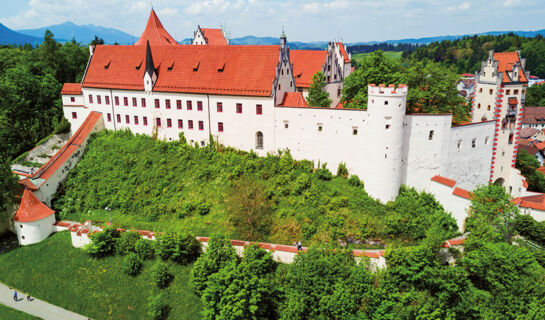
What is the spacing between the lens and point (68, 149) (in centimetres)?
4662

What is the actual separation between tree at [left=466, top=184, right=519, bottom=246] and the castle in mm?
2387

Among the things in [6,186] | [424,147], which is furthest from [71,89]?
[424,147]

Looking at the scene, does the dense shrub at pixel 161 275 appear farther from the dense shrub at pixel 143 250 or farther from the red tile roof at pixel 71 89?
the red tile roof at pixel 71 89

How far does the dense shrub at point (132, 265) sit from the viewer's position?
106ft

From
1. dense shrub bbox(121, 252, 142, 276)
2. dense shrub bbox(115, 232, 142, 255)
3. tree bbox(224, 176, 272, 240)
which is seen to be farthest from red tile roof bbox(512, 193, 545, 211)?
dense shrub bbox(115, 232, 142, 255)

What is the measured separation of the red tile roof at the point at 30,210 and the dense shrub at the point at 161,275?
14971 mm

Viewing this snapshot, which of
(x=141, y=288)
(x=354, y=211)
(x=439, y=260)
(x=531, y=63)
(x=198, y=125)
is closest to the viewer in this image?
(x=439, y=260)

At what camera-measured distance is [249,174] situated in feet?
130

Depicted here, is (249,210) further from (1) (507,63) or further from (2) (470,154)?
(1) (507,63)

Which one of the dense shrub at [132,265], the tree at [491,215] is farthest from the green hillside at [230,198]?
the dense shrub at [132,265]

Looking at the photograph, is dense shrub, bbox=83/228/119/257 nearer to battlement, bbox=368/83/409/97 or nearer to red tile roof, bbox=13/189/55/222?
red tile roof, bbox=13/189/55/222

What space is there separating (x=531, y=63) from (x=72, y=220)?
16553 cm

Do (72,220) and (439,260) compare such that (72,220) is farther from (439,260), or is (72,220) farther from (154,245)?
(439,260)

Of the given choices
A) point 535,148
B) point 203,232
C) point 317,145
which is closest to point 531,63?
point 535,148
